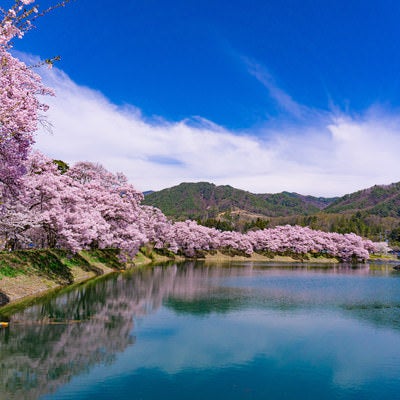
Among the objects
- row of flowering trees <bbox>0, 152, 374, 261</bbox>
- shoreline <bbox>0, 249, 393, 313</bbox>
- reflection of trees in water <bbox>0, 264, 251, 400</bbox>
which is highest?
row of flowering trees <bbox>0, 152, 374, 261</bbox>

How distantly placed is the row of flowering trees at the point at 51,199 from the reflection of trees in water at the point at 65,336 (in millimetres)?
6608

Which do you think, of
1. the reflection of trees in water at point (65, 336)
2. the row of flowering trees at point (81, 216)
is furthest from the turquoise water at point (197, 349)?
the row of flowering trees at point (81, 216)

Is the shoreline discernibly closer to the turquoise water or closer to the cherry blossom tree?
the turquoise water

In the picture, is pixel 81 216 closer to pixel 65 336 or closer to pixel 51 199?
pixel 51 199

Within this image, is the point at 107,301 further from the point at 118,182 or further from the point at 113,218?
the point at 118,182

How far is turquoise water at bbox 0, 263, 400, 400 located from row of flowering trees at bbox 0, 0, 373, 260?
314 inches

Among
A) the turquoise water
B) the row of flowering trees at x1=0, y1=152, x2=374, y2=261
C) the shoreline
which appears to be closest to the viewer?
the turquoise water

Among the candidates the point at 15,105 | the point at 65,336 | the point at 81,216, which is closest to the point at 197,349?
the point at 65,336

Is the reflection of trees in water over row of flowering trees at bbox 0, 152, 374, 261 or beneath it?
beneath

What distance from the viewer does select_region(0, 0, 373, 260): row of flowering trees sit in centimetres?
1780

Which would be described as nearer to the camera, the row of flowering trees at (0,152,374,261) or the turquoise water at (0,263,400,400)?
the turquoise water at (0,263,400,400)

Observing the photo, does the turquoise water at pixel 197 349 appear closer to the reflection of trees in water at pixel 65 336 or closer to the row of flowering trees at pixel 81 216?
the reflection of trees in water at pixel 65 336

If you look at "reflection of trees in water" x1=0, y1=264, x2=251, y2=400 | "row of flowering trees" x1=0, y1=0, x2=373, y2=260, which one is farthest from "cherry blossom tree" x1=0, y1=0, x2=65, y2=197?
"reflection of trees in water" x1=0, y1=264, x2=251, y2=400

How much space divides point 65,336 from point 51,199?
2073 centimetres
